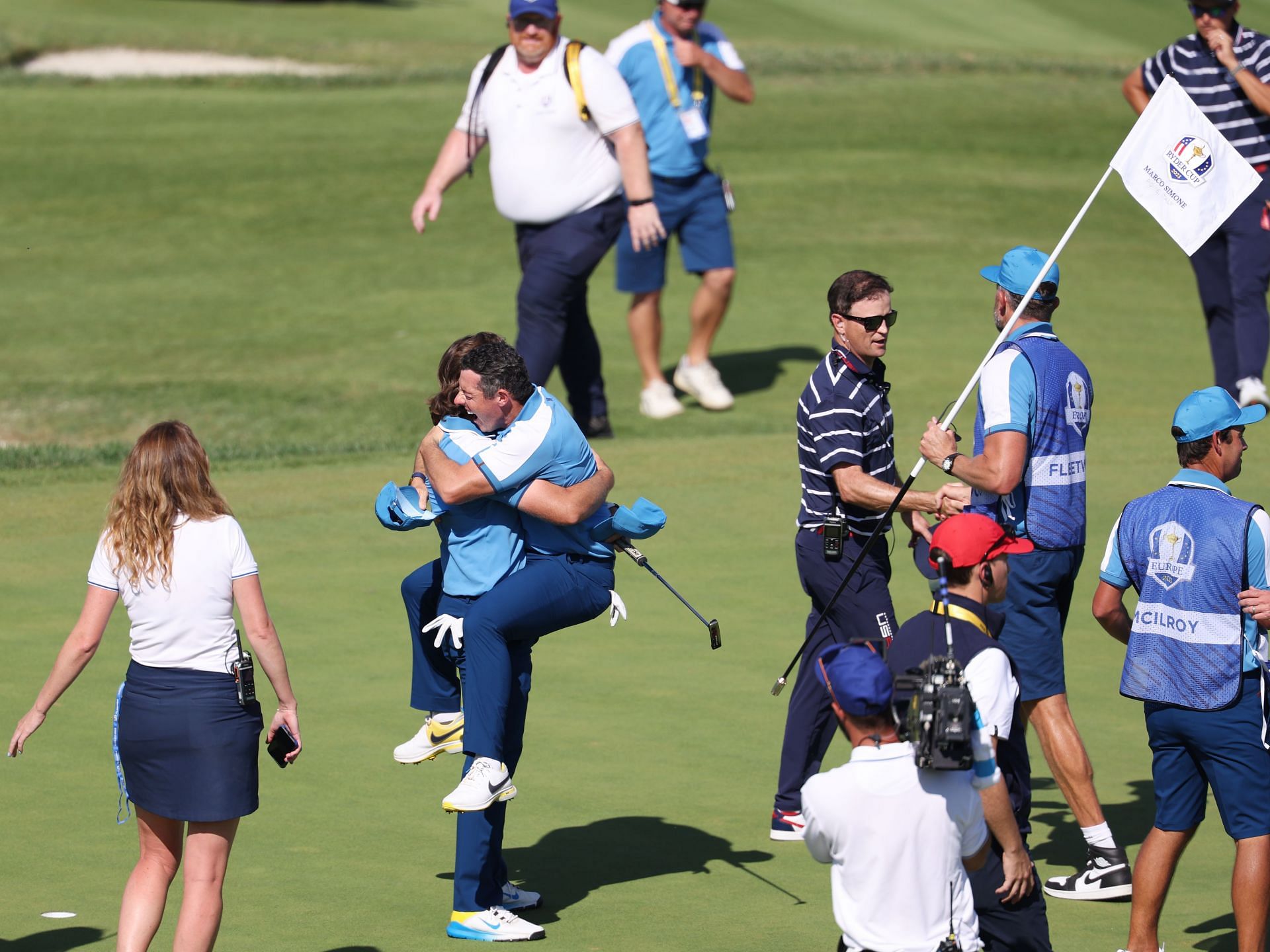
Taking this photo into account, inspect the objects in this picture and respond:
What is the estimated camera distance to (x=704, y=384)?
15203 millimetres

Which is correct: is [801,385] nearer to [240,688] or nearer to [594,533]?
[594,533]

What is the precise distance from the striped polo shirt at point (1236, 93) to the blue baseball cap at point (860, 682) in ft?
27.1

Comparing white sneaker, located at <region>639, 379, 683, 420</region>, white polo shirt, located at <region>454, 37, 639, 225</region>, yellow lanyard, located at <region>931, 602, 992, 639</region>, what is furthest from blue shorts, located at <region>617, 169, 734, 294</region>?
yellow lanyard, located at <region>931, 602, 992, 639</region>

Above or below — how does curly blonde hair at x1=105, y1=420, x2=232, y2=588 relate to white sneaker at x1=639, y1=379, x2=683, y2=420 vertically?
above

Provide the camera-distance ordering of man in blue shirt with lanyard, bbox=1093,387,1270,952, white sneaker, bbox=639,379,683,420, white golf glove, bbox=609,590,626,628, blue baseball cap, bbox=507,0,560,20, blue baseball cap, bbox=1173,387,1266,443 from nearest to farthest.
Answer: man in blue shirt with lanyard, bbox=1093,387,1270,952, blue baseball cap, bbox=1173,387,1266,443, white golf glove, bbox=609,590,626,628, blue baseball cap, bbox=507,0,560,20, white sneaker, bbox=639,379,683,420

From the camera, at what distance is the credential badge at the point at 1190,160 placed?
24.8 feet

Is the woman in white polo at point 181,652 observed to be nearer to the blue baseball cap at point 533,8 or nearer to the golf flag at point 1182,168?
the golf flag at point 1182,168

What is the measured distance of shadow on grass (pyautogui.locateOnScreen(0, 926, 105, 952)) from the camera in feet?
20.5

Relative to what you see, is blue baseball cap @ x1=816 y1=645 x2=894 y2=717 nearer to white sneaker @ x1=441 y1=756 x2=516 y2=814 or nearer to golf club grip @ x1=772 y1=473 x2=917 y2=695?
white sneaker @ x1=441 y1=756 x2=516 y2=814

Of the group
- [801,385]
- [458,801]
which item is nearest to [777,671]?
[458,801]

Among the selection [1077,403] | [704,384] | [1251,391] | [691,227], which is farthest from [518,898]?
[704,384]

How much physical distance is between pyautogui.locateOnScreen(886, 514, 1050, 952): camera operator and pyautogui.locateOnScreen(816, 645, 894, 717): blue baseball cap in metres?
0.33

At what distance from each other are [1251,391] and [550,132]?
4638 mm

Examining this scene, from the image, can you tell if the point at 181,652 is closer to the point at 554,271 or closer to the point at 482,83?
the point at 554,271
